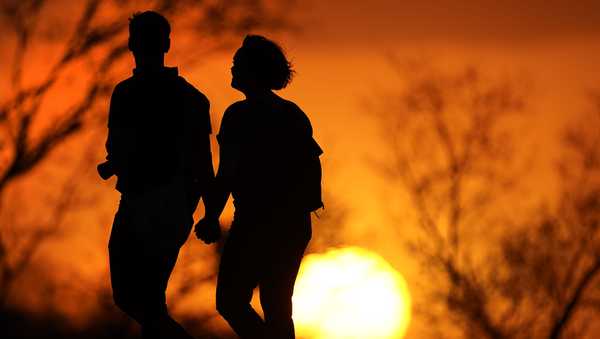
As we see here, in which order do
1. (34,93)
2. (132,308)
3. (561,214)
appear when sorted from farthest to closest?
(561,214), (34,93), (132,308)

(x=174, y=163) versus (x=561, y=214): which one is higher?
(x=561, y=214)

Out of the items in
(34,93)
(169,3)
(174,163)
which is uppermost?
(169,3)

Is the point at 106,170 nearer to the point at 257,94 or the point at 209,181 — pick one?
the point at 209,181

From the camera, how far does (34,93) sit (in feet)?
75.6

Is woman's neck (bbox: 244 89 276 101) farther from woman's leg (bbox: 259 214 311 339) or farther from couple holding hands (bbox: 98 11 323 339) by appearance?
woman's leg (bbox: 259 214 311 339)

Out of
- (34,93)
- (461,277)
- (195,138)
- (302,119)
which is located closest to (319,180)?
(302,119)

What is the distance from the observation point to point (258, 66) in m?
6.39

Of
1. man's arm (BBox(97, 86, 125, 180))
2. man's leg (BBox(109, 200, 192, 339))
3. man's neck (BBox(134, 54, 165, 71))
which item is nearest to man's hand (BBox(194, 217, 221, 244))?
man's leg (BBox(109, 200, 192, 339))

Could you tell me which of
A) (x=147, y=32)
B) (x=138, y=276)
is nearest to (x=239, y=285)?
(x=138, y=276)

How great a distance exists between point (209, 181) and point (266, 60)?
0.73 m

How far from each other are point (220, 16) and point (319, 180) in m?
18.4

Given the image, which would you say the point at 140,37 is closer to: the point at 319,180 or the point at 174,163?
the point at 174,163

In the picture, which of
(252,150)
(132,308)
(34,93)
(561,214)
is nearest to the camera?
(132,308)

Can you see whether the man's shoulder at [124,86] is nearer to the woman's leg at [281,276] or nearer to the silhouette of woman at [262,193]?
the silhouette of woman at [262,193]
